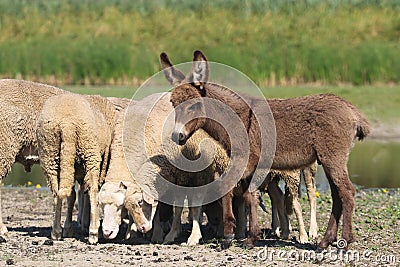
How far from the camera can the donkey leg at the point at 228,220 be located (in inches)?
451

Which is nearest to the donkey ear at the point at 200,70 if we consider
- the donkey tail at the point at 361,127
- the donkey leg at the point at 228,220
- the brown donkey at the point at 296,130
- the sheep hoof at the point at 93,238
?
the brown donkey at the point at 296,130

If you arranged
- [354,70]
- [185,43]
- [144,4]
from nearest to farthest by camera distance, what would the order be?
[354,70] → [185,43] → [144,4]

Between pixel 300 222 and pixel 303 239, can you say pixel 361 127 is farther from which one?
pixel 303 239

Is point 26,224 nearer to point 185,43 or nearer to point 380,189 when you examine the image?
point 380,189

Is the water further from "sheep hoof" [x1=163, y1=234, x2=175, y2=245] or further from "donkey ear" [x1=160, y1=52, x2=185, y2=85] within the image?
"donkey ear" [x1=160, y1=52, x2=185, y2=85]

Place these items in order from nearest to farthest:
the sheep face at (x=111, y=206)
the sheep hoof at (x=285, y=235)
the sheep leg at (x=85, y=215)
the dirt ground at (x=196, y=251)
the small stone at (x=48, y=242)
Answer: the dirt ground at (x=196, y=251) → the sheep face at (x=111, y=206) → the small stone at (x=48, y=242) → the sheep hoof at (x=285, y=235) → the sheep leg at (x=85, y=215)

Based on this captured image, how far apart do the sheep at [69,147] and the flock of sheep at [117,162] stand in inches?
0.5

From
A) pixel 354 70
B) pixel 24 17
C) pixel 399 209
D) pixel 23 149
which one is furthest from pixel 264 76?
pixel 23 149

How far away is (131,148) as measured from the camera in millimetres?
11930

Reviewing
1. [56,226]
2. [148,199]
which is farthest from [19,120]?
[148,199]

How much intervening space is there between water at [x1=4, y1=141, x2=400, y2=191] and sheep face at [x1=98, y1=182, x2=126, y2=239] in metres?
8.02

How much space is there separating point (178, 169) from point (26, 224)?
3.06 meters

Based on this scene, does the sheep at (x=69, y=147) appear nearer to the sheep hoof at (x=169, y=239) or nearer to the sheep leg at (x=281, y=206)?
the sheep hoof at (x=169, y=239)

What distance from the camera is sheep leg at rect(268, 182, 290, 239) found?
12.6 m
